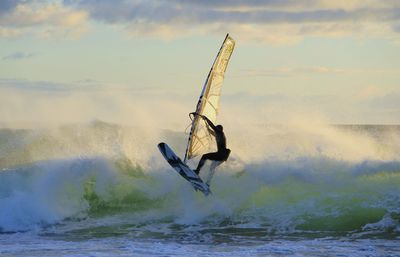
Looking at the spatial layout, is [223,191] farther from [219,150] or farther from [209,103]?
[219,150]

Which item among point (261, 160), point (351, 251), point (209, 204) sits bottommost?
point (351, 251)

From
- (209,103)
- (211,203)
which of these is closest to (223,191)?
(211,203)

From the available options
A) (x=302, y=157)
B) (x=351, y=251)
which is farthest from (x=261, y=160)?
(x=351, y=251)

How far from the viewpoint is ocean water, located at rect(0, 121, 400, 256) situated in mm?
11188

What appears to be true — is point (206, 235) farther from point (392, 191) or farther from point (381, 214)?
point (392, 191)

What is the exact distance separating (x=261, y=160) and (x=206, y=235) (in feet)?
14.3

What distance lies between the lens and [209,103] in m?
13.6

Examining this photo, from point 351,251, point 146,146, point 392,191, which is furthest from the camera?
point 146,146

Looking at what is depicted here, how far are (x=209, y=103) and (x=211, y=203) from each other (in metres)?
1.92

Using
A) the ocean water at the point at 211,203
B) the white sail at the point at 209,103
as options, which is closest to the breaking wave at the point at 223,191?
the ocean water at the point at 211,203

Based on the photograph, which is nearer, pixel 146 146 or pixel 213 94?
pixel 213 94

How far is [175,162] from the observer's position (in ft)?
41.9

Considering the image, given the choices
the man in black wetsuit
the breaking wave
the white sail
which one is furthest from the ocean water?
the man in black wetsuit

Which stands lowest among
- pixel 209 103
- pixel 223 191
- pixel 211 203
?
pixel 211 203
